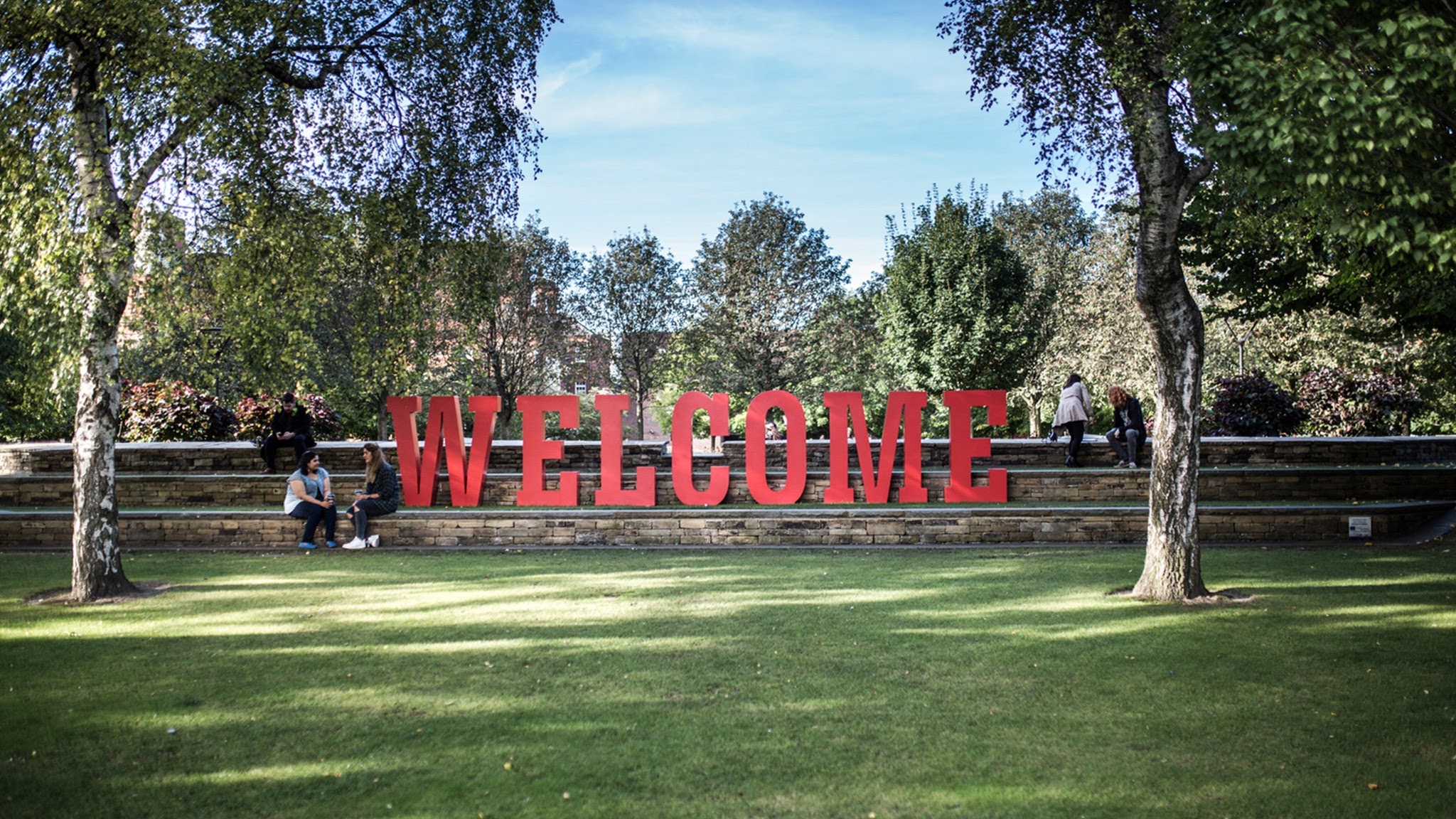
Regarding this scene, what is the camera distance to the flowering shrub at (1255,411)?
20984 millimetres

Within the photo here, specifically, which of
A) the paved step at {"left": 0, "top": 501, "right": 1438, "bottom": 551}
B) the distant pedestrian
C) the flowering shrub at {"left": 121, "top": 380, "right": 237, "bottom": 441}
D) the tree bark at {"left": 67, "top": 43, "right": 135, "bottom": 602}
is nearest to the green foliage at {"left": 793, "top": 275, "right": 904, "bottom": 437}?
the flowering shrub at {"left": 121, "top": 380, "right": 237, "bottom": 441}

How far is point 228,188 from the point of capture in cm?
956

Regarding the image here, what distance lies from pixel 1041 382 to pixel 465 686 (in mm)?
29622

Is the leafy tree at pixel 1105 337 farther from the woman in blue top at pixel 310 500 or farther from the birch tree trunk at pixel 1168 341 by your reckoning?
the woman in blue top at pixel 310 500

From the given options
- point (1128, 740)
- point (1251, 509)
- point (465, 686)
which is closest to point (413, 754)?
point (465, 686)

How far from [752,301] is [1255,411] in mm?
17492

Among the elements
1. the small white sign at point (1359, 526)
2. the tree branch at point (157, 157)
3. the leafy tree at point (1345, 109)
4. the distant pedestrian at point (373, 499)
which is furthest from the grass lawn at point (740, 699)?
the tree branch at point (157, 157)

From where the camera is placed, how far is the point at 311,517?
13.1 metres

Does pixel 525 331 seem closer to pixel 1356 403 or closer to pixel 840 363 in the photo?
pixel 840 363

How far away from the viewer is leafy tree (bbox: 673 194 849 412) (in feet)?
113

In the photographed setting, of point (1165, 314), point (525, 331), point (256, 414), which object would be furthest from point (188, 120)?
point (525, 331)

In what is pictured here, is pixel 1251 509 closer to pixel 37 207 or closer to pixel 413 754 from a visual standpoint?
pixel 413 754

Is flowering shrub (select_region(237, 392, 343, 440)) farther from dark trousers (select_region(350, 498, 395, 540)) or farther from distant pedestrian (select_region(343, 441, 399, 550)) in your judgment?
dark trousers (select_region(350, 498, 395, 540))

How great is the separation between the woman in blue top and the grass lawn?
2.57 metres
